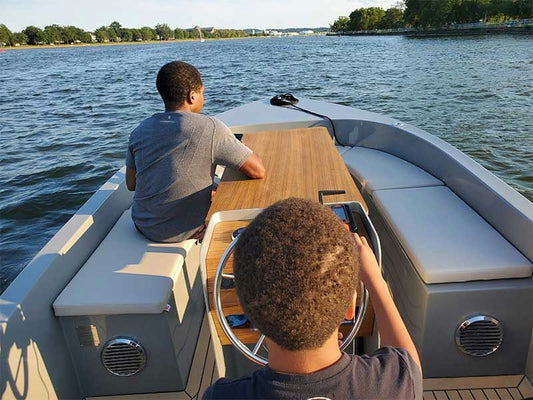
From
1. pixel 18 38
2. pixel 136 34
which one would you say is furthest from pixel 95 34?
pixel 18 38

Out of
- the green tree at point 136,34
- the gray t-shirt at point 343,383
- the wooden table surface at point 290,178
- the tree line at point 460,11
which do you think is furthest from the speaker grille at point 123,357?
the green tree at point 136,34

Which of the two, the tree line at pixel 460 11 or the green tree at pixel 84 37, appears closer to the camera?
the tree line at pixel 460 11

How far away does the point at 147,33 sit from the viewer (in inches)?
4375

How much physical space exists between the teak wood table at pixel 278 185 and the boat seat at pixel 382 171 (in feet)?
2.05

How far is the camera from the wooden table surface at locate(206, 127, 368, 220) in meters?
1.70

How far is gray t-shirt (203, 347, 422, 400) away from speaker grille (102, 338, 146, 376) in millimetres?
1102

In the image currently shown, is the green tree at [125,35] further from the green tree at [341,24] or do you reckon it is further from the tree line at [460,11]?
the tree line at [460,11]

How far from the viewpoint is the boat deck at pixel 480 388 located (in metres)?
1.81

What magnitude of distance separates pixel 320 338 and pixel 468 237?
1.57m

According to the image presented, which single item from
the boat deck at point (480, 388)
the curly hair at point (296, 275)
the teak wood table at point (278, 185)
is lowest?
the boat deck at point (480, 388)

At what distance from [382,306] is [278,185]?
35.3 inches

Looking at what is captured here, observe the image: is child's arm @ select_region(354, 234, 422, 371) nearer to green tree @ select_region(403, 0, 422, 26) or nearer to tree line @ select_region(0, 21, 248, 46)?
green tree @ select_region(403, 0, 422, 26)

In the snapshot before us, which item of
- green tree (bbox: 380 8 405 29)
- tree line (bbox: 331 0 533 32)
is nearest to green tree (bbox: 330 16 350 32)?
green tree (bbox: 380 8 405 29)

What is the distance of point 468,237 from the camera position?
80.0 inches
